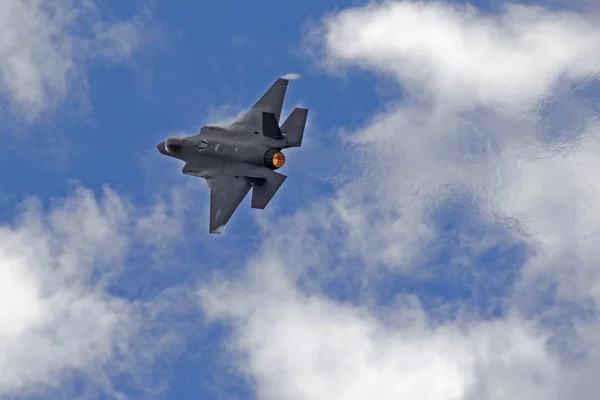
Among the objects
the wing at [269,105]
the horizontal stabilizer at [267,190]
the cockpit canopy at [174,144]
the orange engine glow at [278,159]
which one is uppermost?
the wing at [269,105]

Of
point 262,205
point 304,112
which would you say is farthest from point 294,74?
point 262,205

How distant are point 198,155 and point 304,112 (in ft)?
31.5

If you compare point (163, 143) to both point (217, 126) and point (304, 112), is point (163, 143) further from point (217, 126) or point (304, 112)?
point (304, 112)

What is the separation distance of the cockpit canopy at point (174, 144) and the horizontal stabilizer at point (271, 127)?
28.2ft

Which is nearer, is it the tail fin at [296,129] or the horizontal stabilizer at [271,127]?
the horizontal stabilizer at [271,127]

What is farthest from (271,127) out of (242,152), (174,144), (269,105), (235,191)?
(174,144)

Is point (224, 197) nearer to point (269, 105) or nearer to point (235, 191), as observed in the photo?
point (235, 191)

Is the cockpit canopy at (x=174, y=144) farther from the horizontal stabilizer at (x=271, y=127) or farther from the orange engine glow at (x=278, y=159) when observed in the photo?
the orange engine glow at (x=278, y=159)

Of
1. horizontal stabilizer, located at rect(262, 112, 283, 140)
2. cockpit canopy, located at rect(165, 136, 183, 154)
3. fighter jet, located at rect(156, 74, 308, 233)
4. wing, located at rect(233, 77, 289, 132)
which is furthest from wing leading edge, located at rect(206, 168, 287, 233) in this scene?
wing, located at rect(233, 77, 289, 132)

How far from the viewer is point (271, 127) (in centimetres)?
8475

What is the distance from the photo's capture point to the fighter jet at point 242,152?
8519 centimetres

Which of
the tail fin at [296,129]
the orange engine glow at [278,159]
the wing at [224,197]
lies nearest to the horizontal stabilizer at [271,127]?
the tail fin at [296,129]

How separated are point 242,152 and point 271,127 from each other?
330 centimetres

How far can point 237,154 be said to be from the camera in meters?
86.7
